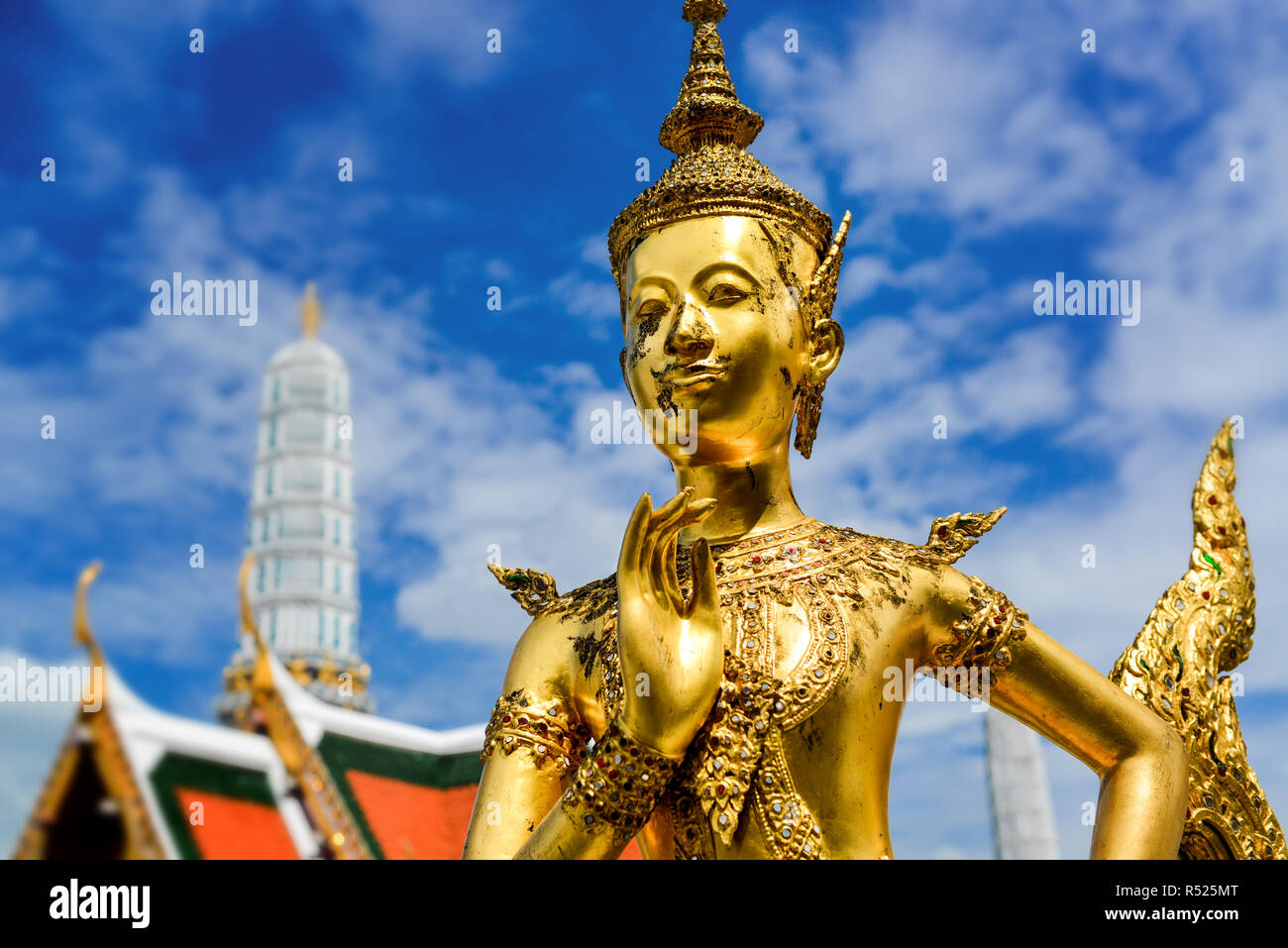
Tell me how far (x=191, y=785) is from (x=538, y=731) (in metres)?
6.83

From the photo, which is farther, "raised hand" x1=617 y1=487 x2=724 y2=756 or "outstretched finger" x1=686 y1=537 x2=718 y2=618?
"outstretched finger" x1=686 y1=537 x2=718 y2=618

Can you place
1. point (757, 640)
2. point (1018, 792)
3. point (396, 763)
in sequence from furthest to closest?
point (1018, 792), point (396, 763), point (757, 640)

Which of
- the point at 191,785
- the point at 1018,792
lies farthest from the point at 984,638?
the point at 1018,792

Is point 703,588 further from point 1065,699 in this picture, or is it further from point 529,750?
point 1065,699

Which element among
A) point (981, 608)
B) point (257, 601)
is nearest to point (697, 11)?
point (981, 608)

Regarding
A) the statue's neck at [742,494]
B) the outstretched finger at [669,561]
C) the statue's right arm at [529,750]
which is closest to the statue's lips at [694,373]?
the statue's neck at [742,494]

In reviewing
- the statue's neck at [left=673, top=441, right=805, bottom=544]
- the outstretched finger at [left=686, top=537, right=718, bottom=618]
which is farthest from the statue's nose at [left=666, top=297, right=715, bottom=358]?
the outstretched finger at [left=686, top=537, right=718, bottom=618]

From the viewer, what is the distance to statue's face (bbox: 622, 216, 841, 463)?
14.8 ft

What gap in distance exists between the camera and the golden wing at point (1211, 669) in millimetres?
4754

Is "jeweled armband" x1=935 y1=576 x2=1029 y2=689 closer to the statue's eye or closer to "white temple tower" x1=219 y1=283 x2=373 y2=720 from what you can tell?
the statue's eye

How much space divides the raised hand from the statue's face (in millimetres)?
515

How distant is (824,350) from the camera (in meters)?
4.87
